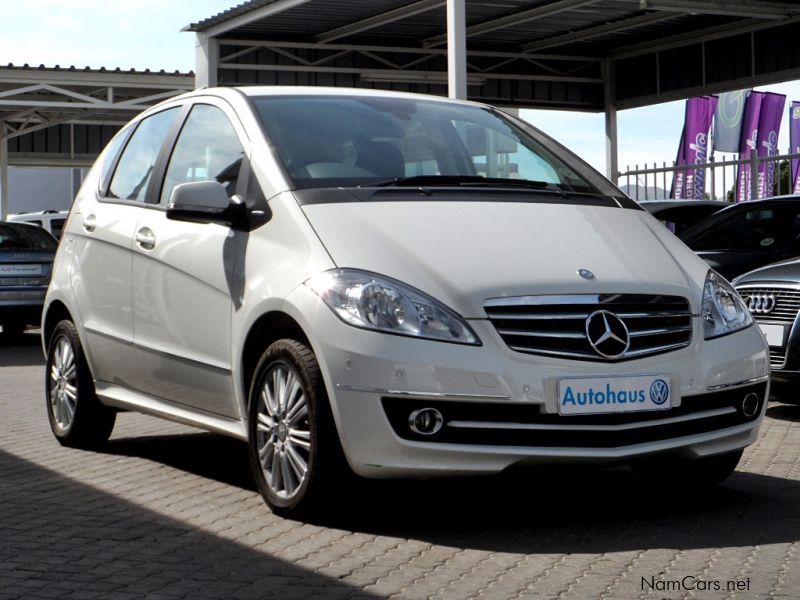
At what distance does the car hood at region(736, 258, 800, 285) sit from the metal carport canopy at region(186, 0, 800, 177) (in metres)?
11.9

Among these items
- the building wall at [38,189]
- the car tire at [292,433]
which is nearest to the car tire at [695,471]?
the car tire at [292,433]

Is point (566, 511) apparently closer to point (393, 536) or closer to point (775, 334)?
point (393, 536)

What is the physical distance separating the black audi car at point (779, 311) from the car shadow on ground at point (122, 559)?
178 inches

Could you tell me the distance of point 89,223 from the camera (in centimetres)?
737

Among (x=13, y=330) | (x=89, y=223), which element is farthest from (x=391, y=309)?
(x=13, y=330)

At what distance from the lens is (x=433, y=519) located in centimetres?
544

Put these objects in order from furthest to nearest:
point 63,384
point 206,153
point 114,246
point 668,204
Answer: point 668,204 → point 63,384 → point 114,246 → point 206,153

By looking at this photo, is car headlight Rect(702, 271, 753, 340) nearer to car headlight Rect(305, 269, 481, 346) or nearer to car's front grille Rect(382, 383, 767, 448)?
car's front grille Rect(382, 383, 767, 448)

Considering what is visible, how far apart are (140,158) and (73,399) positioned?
134cm

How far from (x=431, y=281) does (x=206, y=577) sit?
1.32m

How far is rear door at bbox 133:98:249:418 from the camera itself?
587 centimetres

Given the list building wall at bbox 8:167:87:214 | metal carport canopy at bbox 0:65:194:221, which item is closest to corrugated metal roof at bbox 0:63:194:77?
metal carport canopy at bbox 0:65:194:221

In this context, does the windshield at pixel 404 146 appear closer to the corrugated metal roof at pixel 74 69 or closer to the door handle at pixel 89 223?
the door handle at pixel 89 223

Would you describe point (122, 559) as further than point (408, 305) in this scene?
No
